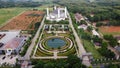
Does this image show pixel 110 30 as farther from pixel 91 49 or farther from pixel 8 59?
pixel 8 59

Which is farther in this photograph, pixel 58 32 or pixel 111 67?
pixel 58 32

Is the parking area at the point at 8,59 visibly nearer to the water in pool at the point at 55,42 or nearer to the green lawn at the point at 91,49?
the water in pool at the point at 55,42

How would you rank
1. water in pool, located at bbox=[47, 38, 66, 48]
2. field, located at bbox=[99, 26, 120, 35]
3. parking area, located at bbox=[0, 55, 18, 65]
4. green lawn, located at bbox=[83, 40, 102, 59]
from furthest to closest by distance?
field, located at bbox=[99, 26, 120, 35]
water in pool, located at bbox=[47, 38, 66, 48]
green lawn, located at bbox=[83, 40, 102, 59]
parking area, located at bbox=[0, 55, 18, 65]

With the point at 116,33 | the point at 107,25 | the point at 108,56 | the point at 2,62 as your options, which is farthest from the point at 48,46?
the point at 107,25

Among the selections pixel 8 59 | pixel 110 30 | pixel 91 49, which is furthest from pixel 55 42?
pixel 110 30

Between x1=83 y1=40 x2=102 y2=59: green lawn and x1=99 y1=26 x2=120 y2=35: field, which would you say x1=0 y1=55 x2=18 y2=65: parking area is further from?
x1=99 y1=26 x2=120 y2=35: field

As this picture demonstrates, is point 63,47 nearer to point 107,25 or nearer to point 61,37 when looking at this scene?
point 61,37

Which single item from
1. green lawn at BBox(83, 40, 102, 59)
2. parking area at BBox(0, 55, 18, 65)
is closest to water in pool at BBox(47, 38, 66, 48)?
green lawn at BBox(83, 40, 102, 59)

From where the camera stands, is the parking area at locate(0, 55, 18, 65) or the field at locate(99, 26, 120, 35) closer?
the parking area at locate(0, 55, 18, 65)

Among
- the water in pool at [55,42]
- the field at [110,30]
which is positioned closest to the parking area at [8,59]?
the water in pool at [55,42]
